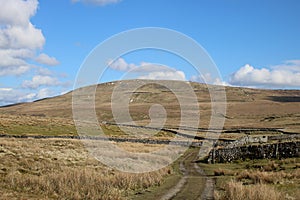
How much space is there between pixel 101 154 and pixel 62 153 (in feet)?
14.0

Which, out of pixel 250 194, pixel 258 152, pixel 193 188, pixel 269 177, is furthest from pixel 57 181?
pixel 258 152

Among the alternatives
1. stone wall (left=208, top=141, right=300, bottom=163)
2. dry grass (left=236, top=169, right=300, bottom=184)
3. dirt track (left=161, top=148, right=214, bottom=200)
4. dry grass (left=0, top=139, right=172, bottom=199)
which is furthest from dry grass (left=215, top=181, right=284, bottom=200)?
stone wall (left=208, top=141, right=300, bottom=163)

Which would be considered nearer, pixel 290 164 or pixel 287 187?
pixel 287 187

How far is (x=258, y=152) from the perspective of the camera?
3900 cm

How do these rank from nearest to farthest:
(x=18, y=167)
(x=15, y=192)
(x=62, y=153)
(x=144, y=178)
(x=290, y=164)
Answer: (x=15, y=192)
(x=144, y=178)
(x=18, y=167)
(x=290, y=164)
(x=62, y=153)

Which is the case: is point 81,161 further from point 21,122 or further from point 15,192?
point 21,122

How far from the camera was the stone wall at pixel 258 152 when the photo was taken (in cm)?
3581

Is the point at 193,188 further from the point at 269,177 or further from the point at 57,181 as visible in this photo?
the point at 57,181

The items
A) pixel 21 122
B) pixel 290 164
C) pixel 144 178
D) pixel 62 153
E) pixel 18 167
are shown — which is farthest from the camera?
pixel 21 122

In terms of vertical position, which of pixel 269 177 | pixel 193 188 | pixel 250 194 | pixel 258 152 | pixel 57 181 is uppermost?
pixel 258 152

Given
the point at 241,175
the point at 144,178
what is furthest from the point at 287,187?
the point at 144,178

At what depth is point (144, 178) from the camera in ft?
84.5

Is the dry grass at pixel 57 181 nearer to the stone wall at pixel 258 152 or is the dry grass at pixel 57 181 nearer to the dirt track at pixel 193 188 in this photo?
the dirt track at pixel 193 188

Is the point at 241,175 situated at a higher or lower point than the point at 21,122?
lower
